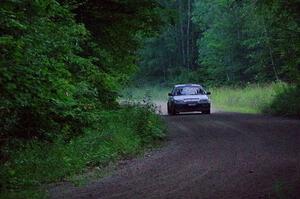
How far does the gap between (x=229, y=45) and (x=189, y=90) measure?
106 ft

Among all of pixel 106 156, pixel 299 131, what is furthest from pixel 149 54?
pixel 106 156

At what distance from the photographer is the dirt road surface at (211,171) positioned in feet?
29.9

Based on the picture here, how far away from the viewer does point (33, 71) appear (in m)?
10.6

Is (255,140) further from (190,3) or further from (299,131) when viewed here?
(190,3)

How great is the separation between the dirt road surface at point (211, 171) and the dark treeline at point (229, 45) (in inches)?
229

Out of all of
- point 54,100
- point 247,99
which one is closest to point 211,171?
point 54,100

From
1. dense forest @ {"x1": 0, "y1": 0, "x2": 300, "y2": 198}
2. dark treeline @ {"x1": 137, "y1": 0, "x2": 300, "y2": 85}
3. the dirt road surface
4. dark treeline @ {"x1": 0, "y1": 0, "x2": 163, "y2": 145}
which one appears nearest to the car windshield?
dark treeline @ {"x1": 137, "y1": 0, "x2": 300, "y2": 85}

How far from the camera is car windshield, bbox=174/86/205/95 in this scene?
1257 inches

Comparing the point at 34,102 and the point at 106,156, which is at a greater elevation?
the point at 34,102

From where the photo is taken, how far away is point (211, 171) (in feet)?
36.8

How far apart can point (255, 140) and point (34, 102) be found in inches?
289

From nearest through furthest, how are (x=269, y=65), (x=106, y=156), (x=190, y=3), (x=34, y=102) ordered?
(x=34, y=102) → (x=106, y=156) → (x=269, y=65) → (x=190, y=3)

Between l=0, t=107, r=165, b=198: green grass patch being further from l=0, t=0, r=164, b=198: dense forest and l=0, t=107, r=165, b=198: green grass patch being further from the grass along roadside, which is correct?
the grass along roadside

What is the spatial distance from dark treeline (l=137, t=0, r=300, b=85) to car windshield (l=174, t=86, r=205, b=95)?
3605mm
